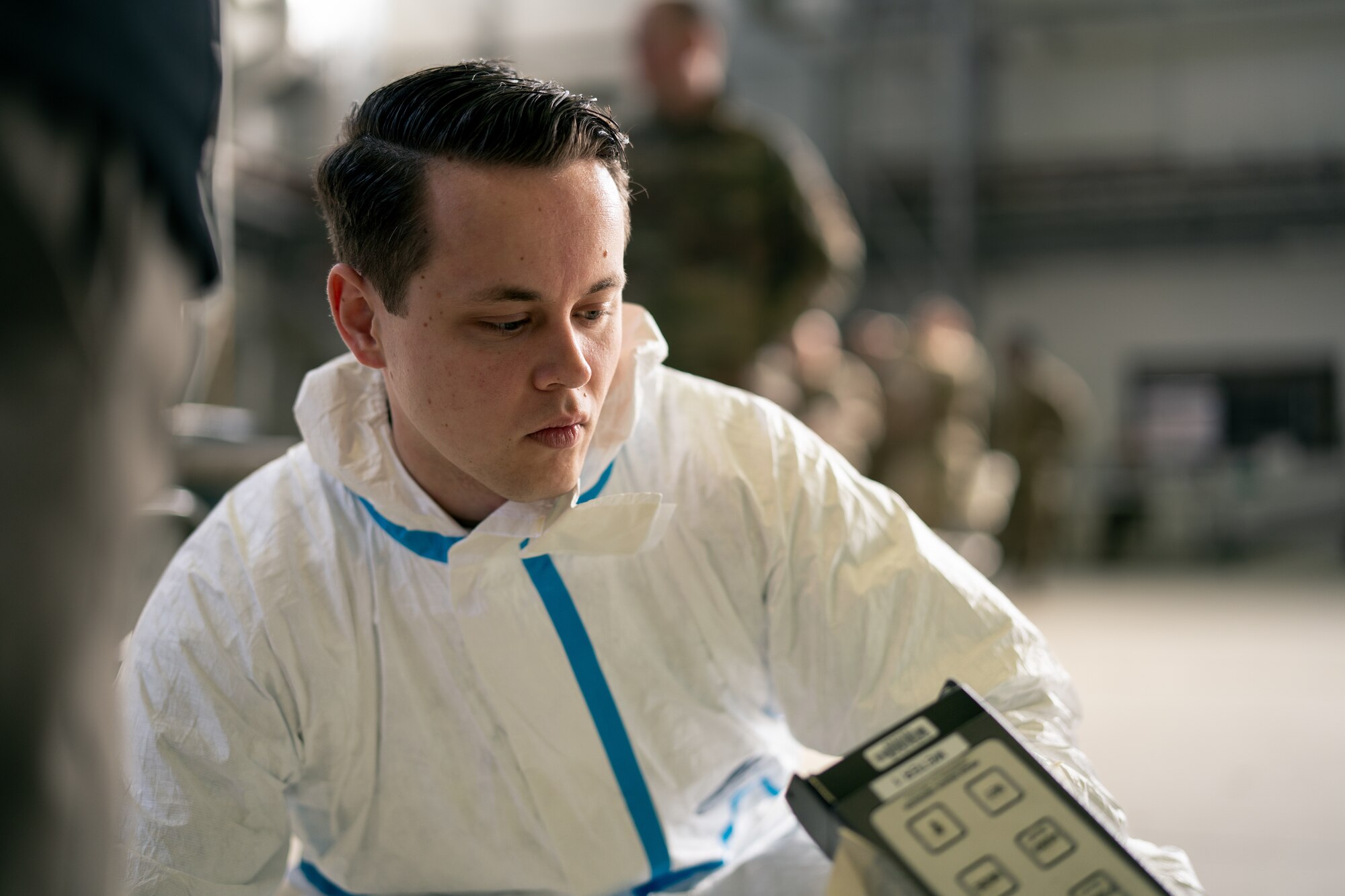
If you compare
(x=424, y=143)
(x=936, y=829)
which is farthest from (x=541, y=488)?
(x=936, y=829)

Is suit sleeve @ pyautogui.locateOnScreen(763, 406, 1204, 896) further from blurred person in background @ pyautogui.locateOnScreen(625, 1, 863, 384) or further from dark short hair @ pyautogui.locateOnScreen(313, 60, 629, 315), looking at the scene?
blurred person in background @ pyautogui.locateOnScreen(625, 1, 863, 384)

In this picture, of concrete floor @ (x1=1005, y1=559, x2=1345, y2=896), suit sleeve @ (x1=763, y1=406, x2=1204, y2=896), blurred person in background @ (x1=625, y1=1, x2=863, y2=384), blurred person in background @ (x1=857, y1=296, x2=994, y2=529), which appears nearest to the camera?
suit sleeve @ (x1=763, y1=406, x2=1204, y2=896)

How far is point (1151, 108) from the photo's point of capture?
30.9ft

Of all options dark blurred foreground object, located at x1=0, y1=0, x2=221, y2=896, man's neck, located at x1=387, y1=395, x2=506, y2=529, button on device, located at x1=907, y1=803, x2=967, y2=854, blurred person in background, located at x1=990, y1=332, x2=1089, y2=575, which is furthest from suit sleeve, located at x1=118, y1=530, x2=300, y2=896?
blurred person in background, located at x1=990, y1=332, x2=1089, y2=575

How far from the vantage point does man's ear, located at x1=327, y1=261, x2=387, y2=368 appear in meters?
0.97

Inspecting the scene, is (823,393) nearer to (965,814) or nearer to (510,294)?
(510,294)

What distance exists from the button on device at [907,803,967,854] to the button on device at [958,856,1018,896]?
0.07ft

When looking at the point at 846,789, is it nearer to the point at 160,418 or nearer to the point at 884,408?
the point at 160,418

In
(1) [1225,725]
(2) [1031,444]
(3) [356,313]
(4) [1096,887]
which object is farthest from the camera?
(2) [1031,444]

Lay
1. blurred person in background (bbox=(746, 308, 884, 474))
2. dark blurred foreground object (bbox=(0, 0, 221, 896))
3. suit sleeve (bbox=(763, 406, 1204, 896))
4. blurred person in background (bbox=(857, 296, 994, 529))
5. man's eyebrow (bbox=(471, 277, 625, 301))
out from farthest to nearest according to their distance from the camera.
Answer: blurred person in background (bbox=(857, 296, 994, 529)) < blurred person in background (bbox=(746, 308, 884, 474)) < suit sleeve (bbox=(763, 406, 1204, 896)) < man's eyebrow (bbox=(471, 277, 625, 301)) < dark blurred foreground object (bbox=(0, 0, 221, 896))

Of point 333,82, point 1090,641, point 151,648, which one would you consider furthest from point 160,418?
point 333,82

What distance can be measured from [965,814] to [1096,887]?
0.09 m

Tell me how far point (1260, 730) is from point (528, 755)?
76.4 inches

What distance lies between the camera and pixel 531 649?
1021mm
